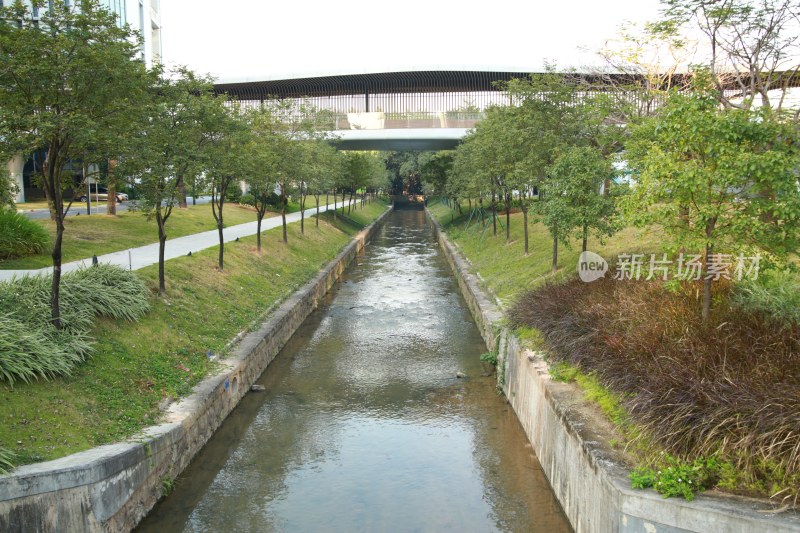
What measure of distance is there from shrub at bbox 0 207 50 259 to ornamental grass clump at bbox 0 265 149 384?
5.04 m

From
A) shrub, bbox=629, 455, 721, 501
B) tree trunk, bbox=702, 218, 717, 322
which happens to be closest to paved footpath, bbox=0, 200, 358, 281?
shrub, bbox=629, 455, 721, 501

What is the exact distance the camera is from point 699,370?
28.4 ft

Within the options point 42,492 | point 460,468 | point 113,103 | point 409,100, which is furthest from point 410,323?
point 409,100

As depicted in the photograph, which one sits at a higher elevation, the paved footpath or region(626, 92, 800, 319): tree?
region(626, 92, 800, 319): tree

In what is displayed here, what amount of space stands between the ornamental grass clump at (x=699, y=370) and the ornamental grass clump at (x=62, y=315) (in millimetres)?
8674

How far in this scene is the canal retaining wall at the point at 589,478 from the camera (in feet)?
22.0

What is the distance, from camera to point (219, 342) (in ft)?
49.5

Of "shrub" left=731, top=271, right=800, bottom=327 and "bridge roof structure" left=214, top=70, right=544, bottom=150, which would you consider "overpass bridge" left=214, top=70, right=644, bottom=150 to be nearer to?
"bridge roof structure" left=214, top=70, right=544, bottom=150

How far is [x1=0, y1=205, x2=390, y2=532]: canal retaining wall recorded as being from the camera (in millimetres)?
7695

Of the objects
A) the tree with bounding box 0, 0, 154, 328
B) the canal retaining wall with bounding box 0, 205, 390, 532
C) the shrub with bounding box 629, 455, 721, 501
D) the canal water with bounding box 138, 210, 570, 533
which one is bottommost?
the canal water with bounding box 138, 210, 570, 533

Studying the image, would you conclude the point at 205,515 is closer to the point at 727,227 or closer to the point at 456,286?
the point at 727,227

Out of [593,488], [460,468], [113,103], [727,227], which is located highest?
[113,103]

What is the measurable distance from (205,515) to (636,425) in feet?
20.8

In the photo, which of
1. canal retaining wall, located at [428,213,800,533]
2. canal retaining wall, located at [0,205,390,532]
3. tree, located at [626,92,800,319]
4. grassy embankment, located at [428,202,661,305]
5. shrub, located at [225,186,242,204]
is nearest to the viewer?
canal retaining wall, located at [428,213,800,533]
